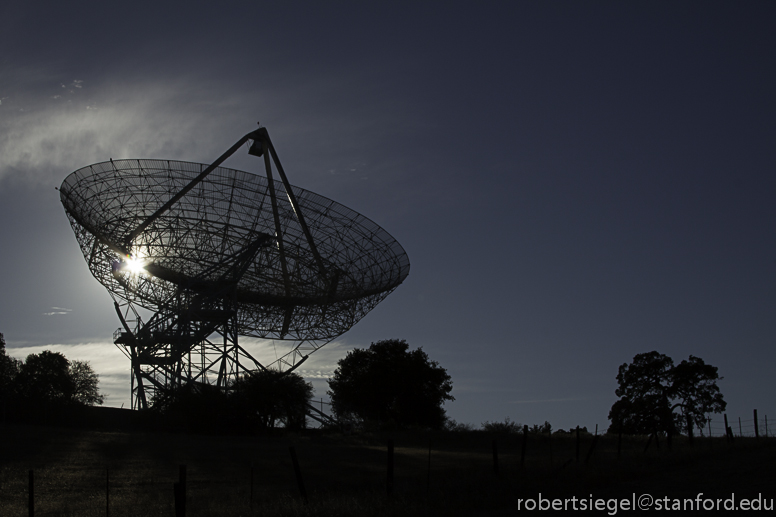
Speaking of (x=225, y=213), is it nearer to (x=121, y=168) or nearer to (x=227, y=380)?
(x=121, y=168)

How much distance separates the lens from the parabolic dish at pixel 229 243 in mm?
39219

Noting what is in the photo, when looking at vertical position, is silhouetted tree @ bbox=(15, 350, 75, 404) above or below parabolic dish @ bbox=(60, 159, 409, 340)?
below

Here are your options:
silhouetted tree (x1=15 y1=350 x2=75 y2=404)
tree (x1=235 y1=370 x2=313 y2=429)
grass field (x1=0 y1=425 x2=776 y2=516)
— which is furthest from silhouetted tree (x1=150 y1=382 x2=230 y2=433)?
silhouetted tree (x1=15 y1=350 x2=75 y2=404)

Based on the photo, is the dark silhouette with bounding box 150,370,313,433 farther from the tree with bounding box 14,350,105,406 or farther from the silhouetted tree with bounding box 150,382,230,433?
the tree with bounding box 14,350,105,406

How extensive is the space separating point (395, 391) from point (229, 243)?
33.8 m

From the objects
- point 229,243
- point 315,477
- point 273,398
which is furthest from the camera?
point 273,398

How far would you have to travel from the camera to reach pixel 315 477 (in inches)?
1029

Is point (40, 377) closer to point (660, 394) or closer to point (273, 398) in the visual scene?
A: point (273, 398)

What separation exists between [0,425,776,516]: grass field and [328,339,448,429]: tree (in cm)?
3380

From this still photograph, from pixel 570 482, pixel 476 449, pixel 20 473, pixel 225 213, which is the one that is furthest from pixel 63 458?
pixel 476 449

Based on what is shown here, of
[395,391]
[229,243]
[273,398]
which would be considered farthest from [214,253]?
[395,391]

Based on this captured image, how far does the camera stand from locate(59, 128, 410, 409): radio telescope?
129 feet

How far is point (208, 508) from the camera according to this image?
17.9m

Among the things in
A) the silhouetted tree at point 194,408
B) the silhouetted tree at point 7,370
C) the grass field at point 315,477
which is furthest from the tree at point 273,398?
the silhouetted tree at point 7,370
